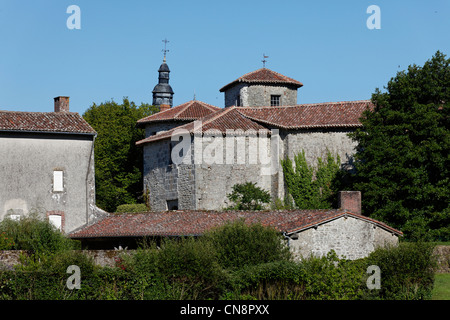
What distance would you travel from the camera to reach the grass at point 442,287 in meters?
22.8

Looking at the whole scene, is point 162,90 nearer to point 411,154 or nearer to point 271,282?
point 411,154

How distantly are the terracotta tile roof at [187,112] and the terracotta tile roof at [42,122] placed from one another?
7381 millimetres

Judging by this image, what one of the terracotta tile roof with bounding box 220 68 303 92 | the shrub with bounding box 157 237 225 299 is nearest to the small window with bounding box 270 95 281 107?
the terracotta tile roof with bounding box 220 68 303 92

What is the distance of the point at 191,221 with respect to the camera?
30.0m

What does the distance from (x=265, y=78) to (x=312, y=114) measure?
672 centimetres

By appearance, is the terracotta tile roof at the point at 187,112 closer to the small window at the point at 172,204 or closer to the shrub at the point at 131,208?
the shrub at the point at 131,208

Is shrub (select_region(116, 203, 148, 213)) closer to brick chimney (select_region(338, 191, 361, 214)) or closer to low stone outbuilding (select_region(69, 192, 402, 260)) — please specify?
low stone outbuilding (select_region(69, 192, 402, 260))

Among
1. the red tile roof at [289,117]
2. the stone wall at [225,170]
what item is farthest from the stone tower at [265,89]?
the stone wall at [225,170]

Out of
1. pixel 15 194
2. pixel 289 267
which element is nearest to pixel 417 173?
pixel 289 267

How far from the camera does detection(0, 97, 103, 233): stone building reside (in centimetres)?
3519

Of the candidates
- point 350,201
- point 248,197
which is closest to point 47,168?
point 248,197

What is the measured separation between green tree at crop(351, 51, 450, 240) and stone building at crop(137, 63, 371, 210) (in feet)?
8.49

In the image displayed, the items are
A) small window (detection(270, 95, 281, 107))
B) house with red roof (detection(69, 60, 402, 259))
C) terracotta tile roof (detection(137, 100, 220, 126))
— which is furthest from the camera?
small window (detection(270, 95, 281, 107))

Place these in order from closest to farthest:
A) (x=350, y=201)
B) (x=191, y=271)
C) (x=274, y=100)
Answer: (x=191, y=271), (x=350, y=201), (x=274, y=100)
